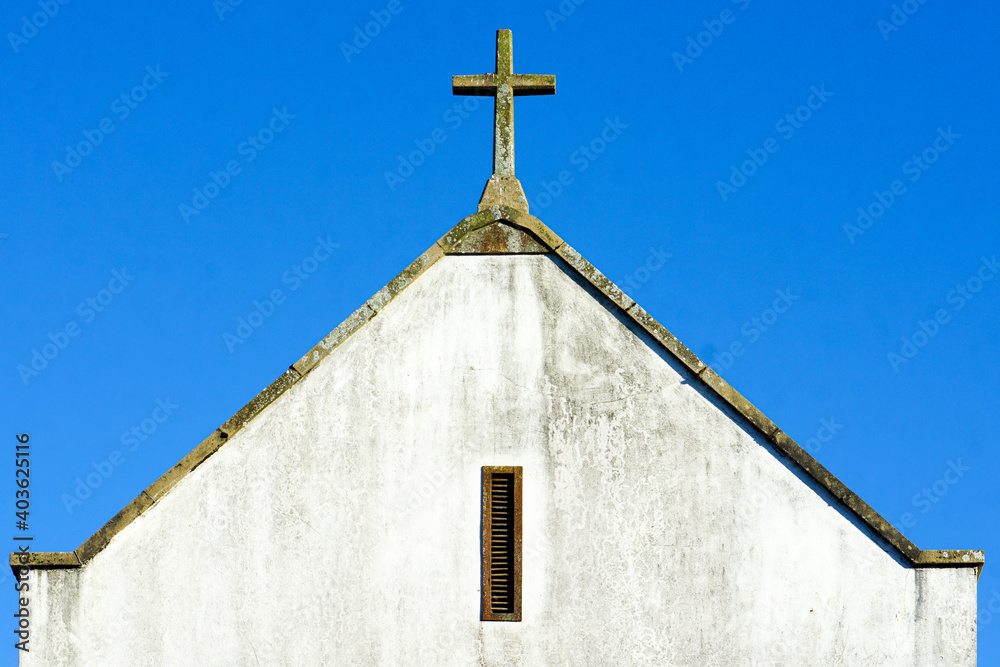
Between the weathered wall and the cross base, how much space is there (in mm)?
1383

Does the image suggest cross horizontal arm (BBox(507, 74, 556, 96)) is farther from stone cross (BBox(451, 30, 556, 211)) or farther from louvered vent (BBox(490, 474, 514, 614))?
louvered vent (BBox(490, 474, 514, 614))

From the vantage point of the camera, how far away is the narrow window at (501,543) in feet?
41.0

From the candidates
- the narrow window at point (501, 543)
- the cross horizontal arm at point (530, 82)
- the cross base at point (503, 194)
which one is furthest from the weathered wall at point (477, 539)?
the cross horizontal arm at point (530, 82)

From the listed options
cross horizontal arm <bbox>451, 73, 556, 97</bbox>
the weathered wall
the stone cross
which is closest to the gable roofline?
the weathered wall

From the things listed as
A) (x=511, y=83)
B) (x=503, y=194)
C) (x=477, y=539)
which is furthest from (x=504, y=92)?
(x=477, y=539)

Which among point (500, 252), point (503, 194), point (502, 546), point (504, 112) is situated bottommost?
point (502, 546)

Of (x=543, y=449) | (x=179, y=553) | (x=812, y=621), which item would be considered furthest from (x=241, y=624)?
(x=812, y=621)

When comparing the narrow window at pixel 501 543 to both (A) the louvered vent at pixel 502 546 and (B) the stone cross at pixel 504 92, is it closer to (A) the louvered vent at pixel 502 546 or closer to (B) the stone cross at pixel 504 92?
(A) the louvered vent at pixel 502 546

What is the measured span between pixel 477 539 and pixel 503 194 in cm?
389

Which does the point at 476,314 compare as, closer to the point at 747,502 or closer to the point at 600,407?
the point at 600,407

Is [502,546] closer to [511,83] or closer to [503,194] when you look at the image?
[503,194]

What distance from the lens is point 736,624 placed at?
12.4 meters

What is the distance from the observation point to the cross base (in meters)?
13.8

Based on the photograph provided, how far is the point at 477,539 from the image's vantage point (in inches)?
498
